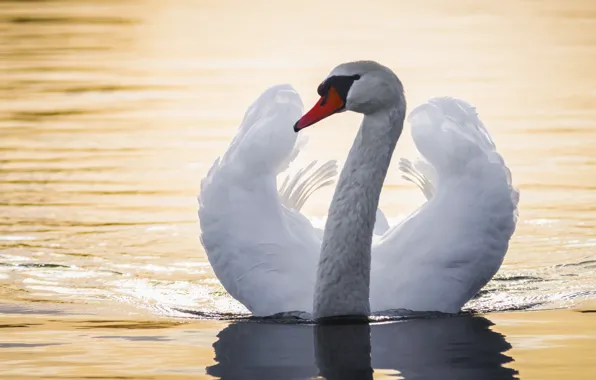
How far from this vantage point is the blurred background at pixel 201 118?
11.2m

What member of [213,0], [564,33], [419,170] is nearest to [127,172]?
[419,170]

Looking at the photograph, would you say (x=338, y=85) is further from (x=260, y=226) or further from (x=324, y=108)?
(x=260, y=226)

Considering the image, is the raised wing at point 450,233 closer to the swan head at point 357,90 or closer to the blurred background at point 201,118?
the blurred background at point 201,118

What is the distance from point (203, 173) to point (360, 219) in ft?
20.3

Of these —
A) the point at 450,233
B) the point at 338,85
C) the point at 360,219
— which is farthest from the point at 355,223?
the point at 338,85

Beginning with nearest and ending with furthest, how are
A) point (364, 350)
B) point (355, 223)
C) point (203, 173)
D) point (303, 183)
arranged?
point (364, 350) → point (355, 223) → point (303, 183) → point (203, 173)

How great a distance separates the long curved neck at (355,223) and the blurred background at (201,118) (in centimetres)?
134

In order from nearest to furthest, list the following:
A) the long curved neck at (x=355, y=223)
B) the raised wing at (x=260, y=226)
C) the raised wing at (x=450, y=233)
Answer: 1. the long curved neck at (x=355, y=223)
2. the raised wing at (x=450, y=233)
3. the raised wing at (x=260, y=226)

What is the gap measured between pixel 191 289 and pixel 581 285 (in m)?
2.65

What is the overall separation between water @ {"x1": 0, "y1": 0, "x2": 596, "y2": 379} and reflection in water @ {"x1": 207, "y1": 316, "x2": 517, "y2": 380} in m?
0.02

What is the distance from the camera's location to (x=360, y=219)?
9.01 meters

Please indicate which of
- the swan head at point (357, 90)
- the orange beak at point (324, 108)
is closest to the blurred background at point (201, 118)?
the swan head at point (357, 90)

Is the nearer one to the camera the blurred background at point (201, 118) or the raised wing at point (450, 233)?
the raised wing at point (450, 233)

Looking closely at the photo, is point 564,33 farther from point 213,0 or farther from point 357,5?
point 213,0
